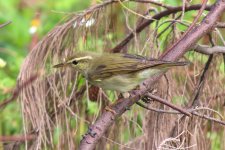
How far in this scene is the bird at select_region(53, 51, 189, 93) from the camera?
94.4 inches

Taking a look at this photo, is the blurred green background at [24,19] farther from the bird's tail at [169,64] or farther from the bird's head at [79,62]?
the bird's tail at [169,64]

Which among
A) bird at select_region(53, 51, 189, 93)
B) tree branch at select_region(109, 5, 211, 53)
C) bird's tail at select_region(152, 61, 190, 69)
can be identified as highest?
tree branch at select_region(109, 5, 211, 53)

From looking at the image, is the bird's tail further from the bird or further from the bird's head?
the bird's head

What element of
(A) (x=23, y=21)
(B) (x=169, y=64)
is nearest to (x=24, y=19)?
(A) (x=23, y=21)

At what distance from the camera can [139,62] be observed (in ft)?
7.97

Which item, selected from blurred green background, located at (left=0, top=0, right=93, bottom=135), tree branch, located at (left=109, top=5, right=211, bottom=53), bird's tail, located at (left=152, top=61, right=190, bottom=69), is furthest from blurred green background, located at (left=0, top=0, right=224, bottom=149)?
bird's tail, located at (left=152, top=61, right=190, bottom=69)

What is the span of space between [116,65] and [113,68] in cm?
4

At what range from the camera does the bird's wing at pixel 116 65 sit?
239 centimetres

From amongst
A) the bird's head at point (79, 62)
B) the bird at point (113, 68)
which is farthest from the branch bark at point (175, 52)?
the bird's head at point (79, 62)

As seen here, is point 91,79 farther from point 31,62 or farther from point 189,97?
point 189,97

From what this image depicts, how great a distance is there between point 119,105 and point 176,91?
598mm

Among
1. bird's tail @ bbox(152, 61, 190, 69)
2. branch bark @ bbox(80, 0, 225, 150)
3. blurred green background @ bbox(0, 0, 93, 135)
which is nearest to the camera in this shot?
branch bark @ bbox(80, 0, 225, 150)

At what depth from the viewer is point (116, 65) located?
258 cm

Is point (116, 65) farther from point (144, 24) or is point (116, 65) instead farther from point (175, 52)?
point (175, 52)
